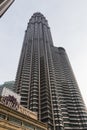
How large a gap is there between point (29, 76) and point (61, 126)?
45.9m

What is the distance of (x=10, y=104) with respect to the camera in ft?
153

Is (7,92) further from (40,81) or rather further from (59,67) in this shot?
(59,67)

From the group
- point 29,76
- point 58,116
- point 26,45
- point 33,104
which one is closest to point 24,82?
point 29,76

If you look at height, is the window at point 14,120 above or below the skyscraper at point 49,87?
below

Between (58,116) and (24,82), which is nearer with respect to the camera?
(58,116)

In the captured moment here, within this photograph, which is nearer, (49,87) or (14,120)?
(14,120)

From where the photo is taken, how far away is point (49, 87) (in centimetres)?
11506

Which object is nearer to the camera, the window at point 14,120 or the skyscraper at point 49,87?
the window at point 14,120

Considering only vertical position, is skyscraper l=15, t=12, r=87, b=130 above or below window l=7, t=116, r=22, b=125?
above

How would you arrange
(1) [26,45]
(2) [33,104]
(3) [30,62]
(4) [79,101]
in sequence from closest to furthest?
(2) [33,104] < (4) [79,101] < (3) [30,62] < (1) [26,45]

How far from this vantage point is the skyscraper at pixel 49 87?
96213 millimetres

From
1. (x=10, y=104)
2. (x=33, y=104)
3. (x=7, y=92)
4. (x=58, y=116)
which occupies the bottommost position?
(x=10, y=104)

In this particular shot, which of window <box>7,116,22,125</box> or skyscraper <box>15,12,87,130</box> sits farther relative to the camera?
skyscraper <box>15,12,87,130</box>

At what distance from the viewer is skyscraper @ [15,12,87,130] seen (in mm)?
96213
